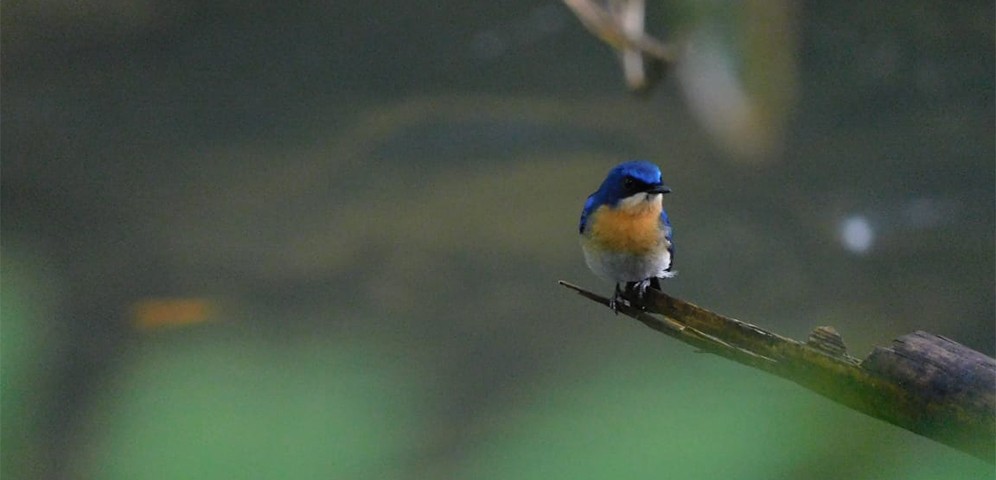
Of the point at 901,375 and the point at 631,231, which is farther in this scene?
the point at 631,231

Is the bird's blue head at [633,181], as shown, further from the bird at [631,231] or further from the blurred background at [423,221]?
the blurred background at [423,221]

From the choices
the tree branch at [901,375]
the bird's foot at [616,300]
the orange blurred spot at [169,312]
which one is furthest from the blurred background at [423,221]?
the tree branch at [901,375]

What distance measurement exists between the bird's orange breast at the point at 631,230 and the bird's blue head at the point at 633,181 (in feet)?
0.08

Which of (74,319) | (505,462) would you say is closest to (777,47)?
(505,462)

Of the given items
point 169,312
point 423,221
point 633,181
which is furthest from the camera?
point 423,221

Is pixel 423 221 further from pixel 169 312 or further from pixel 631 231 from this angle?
pixel 631 231

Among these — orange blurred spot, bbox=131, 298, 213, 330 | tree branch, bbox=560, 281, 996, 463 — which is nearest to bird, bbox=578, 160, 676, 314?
tree branch, bbox=560, 281, 996, 463

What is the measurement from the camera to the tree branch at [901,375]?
104cm

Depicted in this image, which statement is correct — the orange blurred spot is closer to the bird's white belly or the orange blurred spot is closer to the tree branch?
the bird's white belly

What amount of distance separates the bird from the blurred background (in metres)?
1.04

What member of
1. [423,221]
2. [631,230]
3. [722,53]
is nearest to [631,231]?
[631,230]

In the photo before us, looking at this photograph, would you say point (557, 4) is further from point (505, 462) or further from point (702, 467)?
point (702, 467)

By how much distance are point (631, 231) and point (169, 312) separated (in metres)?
1.94

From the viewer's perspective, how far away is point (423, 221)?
304cm
